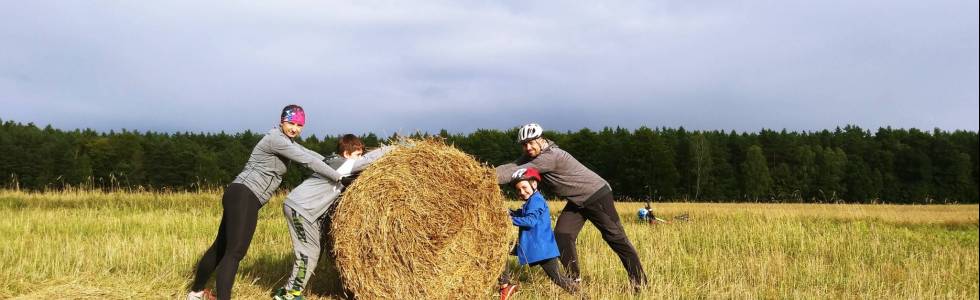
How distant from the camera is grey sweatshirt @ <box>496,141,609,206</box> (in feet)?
21.5

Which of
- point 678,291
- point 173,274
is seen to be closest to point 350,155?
point 173,274

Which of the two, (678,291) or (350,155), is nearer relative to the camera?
(350,155)

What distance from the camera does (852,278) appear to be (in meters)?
7.84

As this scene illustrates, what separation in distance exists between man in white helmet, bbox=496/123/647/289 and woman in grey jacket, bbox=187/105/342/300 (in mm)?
2028

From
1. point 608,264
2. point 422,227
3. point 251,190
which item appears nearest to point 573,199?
point 422,227

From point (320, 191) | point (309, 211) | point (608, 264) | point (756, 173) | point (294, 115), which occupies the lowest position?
point (756, 173)

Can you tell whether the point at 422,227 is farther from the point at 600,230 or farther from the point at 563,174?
the point at 600,230

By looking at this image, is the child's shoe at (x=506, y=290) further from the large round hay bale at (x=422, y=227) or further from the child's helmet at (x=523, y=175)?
the child's helmet at (x=523, y=175)

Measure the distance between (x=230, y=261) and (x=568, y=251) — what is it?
10.6ft

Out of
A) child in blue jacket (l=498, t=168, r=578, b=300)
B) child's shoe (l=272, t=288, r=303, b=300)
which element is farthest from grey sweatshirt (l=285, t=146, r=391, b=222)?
child in blue jacket (l=498, t=168, r=578, b=300)

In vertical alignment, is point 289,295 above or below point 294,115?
below

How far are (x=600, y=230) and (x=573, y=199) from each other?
43cm

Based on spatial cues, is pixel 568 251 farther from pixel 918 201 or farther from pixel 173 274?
pixel 918 201

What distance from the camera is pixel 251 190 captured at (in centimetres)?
570
